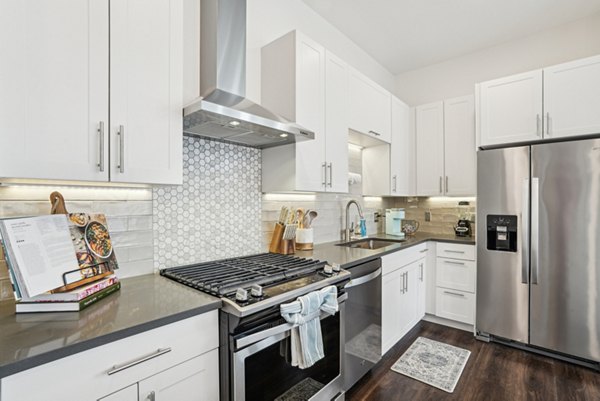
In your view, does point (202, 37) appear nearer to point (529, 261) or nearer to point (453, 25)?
point (453, 25)

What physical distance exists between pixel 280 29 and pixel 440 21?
1.63 meters

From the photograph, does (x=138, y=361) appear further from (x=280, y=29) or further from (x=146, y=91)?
(x=280, y=29)

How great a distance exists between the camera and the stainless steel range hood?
162cm

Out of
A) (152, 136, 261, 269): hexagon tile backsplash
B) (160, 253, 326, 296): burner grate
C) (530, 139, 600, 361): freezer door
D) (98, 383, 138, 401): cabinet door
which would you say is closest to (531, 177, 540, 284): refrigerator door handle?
(530, 139, 600, 361): freezer door

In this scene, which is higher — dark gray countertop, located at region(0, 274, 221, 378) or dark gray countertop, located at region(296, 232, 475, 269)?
dark gray countertop, located at region(296, 232, 475, 269)

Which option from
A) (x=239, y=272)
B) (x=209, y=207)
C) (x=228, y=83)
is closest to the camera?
(x=239, y=272)

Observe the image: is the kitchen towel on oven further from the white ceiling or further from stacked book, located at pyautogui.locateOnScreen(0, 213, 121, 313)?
the white ceiling

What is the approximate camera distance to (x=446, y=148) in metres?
3.36

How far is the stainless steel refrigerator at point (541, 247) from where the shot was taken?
227 cm

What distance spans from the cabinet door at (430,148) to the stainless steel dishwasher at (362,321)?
1.71 meters

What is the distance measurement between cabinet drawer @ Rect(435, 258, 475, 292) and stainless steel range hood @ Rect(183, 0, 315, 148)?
2.14 meters

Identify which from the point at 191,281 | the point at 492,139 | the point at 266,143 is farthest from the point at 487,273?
the point at 191,281

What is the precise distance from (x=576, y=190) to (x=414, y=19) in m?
2.04

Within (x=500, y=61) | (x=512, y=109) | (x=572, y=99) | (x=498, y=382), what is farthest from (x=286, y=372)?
(x=500, y=61)
